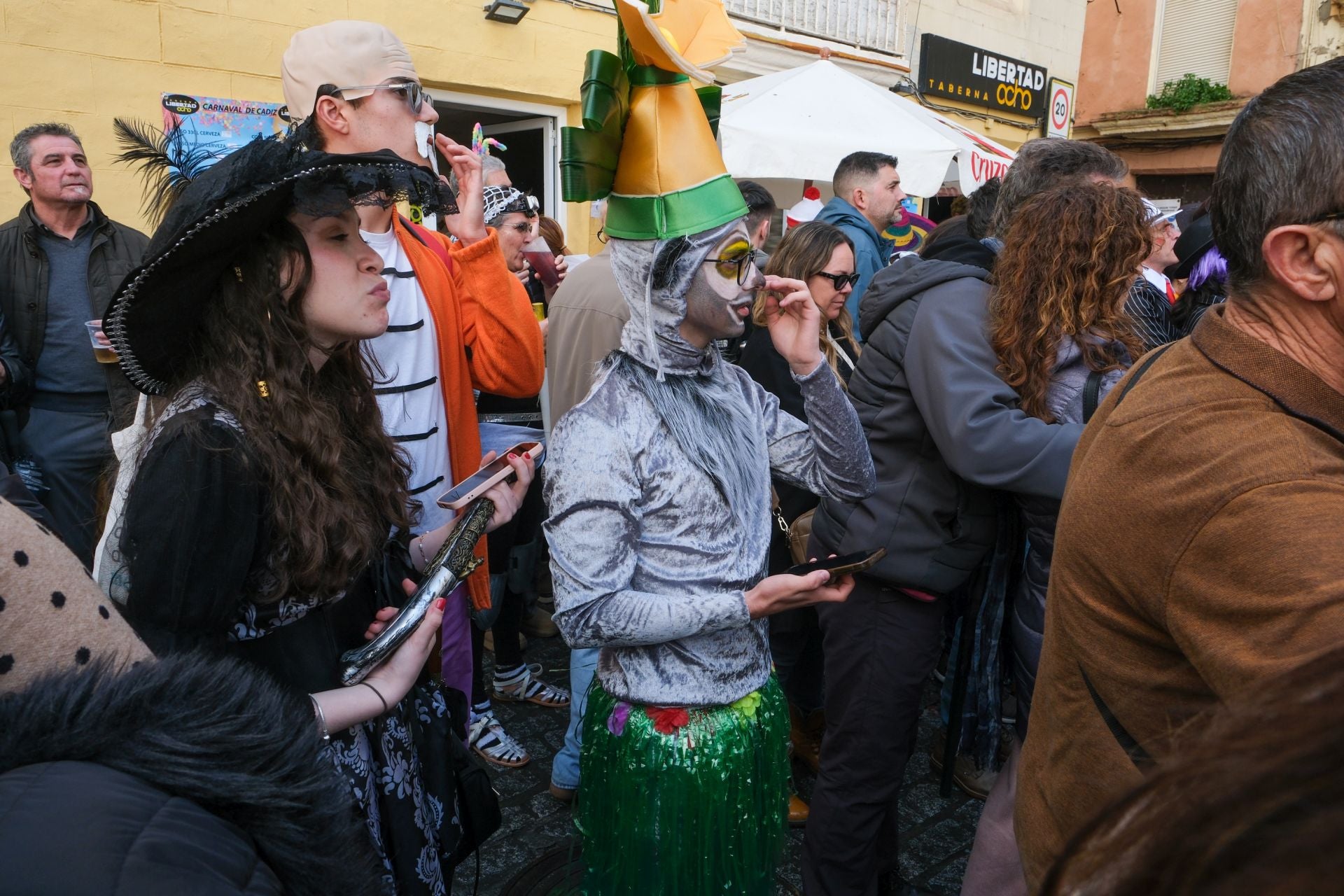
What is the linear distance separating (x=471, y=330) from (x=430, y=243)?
0.92 ft

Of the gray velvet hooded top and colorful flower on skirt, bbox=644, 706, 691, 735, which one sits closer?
the gray velvet hooded top

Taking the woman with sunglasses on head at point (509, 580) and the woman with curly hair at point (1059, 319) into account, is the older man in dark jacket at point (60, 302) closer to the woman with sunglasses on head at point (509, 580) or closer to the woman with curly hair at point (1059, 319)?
the woman with sunglasses on head at point (509, 580)

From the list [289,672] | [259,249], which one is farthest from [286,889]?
[259,249]

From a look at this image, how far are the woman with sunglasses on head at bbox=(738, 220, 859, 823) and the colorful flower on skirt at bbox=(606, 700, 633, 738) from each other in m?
1.51

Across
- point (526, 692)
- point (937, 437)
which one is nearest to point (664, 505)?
point (937, 437)

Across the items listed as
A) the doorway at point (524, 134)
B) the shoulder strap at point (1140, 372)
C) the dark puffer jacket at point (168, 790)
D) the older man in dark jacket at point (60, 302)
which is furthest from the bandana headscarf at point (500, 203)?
the dark puffer jacket at point (168, 790)

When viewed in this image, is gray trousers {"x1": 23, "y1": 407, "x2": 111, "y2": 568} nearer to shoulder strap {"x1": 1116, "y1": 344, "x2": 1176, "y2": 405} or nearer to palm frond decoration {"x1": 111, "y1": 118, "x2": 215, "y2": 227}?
palm frond decoration {"x1": 111, "y1": 118, "x2": 215, "y2": 227}

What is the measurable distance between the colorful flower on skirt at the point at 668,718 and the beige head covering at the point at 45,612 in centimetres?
103

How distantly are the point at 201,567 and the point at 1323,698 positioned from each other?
4.58 ft

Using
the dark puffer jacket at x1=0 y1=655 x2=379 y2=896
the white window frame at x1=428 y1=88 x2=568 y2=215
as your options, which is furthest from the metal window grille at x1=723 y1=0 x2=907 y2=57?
the dark puffer jacket at x1=0 y1=655 x2=379 y2=896

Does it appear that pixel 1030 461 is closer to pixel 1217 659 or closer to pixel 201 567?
pixel 1217 659

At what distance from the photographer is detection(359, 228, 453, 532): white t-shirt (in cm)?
226

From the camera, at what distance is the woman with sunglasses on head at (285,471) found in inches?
54.6

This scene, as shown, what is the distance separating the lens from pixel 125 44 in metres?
5.31
